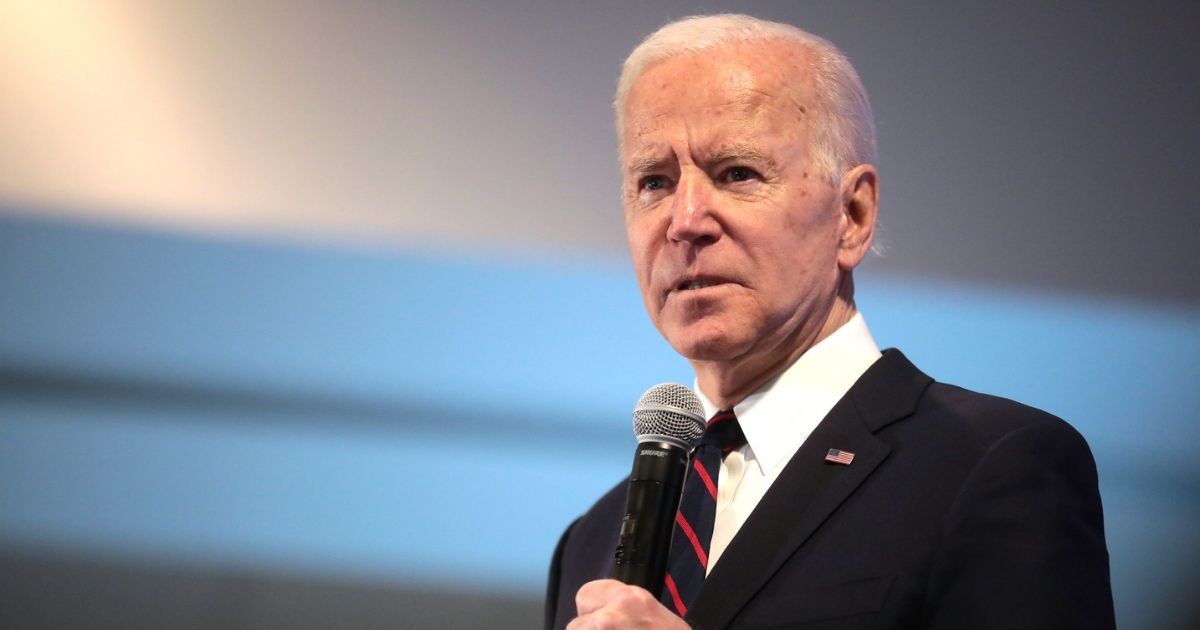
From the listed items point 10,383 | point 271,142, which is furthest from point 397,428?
point 10,383

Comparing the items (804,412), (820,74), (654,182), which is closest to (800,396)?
(804,412)

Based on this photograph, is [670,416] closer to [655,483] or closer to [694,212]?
[655,483]

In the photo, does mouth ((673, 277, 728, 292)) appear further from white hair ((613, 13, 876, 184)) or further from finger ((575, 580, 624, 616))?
finger ((575, 580, 624, 616))

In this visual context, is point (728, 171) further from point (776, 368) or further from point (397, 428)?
point (397, 428)

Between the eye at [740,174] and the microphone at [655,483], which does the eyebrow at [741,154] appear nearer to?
the eye at [740,174]

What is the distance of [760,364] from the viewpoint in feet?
5.23

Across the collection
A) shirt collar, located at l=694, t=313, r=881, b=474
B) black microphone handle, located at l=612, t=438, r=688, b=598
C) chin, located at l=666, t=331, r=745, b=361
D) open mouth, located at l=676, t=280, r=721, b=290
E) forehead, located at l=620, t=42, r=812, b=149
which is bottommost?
black microphone handle, located at l=612, t=438, r=688, b=598

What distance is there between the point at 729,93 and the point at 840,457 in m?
0.55

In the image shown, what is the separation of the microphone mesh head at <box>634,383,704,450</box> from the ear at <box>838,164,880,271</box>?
421 millimetres

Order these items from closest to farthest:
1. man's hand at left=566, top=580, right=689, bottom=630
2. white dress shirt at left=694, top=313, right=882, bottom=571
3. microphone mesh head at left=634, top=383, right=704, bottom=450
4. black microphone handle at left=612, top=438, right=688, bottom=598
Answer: man's hand at left=566, top=580, right=689, bottom=630 → black microphone handle at left=612, top=438, right=688, bottom=598 → microphone mesh head at left=634, top=383, right=704, bottom=450 → white dress shirt at left=694, top=313, right=882, bottom=571

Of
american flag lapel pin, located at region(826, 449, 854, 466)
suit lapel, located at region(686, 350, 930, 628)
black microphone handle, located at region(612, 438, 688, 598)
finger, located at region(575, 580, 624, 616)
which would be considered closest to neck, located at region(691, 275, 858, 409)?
suit lapel, located at region(686, 350, 930, 628)

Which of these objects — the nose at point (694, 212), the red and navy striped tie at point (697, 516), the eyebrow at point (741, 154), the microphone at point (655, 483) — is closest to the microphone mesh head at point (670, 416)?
the microphone at point (655, 483)

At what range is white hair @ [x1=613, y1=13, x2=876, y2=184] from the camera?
1578mm

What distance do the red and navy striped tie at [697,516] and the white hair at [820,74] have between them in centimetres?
42
